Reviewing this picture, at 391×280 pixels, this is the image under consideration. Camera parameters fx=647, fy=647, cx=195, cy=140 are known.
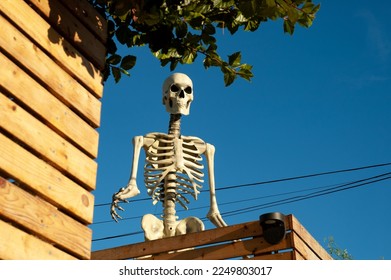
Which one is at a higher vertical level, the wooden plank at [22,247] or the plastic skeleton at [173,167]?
the plastic skeleton at [173,167]

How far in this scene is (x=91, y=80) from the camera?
4266mm

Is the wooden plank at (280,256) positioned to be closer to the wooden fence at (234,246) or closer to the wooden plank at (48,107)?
the wooden fence at (234,246)

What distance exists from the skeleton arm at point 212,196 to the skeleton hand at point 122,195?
1050mm

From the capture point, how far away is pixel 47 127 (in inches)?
146

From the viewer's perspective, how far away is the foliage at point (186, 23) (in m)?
4.07

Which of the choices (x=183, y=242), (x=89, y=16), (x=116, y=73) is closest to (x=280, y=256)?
(x=183, y=242)

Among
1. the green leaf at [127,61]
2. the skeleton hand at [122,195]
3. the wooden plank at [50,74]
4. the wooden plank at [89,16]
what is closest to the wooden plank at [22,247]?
the wooden plank at [50,74]

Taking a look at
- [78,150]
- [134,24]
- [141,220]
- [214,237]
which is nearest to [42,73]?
[78,150]

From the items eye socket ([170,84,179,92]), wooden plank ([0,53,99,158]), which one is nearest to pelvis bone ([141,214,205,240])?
eye socket ([170,84,179,92])

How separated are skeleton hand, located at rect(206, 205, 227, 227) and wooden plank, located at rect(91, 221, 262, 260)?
181 centimetres

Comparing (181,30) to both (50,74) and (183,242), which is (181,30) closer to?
(50,74)

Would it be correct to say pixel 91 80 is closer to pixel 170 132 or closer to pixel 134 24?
pixel 134 24

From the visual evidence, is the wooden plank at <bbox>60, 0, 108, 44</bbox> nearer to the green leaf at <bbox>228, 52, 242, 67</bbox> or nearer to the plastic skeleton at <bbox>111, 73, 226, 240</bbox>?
the green leaf at <bbox>228, 52, 242, 67</bbox>
